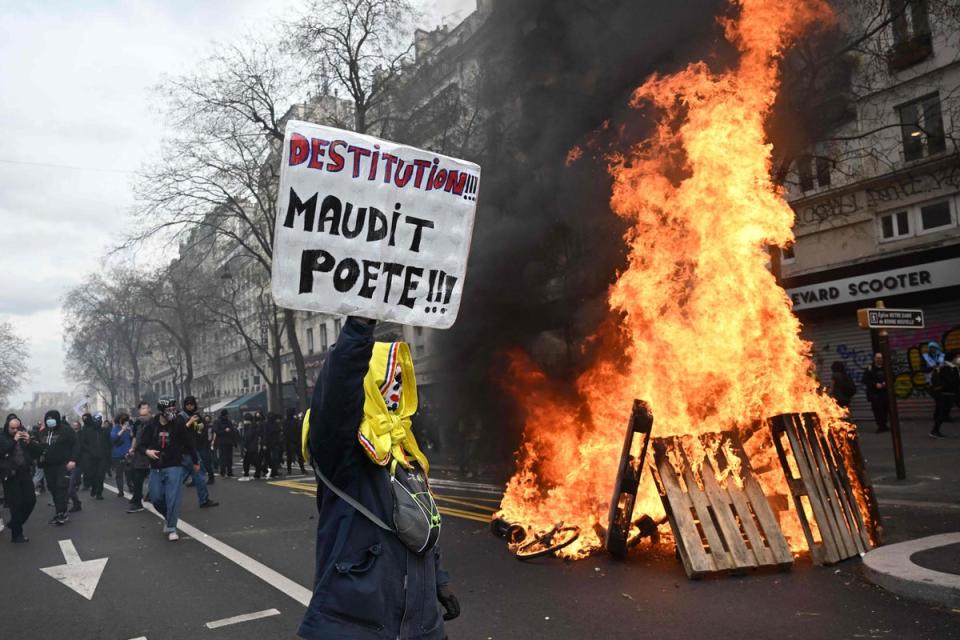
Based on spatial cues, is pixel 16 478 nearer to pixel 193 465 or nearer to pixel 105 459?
pixel 193 465

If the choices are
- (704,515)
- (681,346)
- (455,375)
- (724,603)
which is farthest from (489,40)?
(724,603)

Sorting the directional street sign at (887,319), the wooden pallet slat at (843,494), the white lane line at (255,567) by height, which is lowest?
the white lane line at (255,567)

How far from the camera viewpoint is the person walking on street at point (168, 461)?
8.50m

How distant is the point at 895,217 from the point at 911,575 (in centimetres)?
1556

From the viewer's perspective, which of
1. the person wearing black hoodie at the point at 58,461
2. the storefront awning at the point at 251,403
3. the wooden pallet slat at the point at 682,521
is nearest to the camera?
the wooden pallet slat at the point at 682,521

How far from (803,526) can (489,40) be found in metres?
8.71

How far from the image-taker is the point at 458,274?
296cm

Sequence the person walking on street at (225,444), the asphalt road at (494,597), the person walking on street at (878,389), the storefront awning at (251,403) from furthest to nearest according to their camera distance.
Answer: the storefront awning at (251,403) < the person walking on street at (225,444) < the person walking on street at (878,389) < the asphalt road at (494,597)

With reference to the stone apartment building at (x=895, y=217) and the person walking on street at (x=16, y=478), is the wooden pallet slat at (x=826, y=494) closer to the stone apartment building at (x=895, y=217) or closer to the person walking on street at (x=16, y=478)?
the person walking on street at (x=16, y=478)

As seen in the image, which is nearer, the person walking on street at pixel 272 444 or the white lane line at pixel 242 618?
the white lane line at pixel 242 618

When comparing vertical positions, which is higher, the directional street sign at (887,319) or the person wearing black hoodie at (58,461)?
the directional street sign at (887,319)

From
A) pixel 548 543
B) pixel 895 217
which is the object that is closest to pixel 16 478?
pixel 548 543

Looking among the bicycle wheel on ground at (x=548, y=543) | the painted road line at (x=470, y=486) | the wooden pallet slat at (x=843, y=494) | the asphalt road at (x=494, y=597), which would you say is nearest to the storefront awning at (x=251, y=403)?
the painted road line at (x=470, y=486)

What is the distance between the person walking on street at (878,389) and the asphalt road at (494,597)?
24.4 ft
